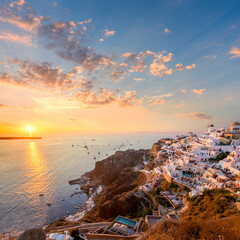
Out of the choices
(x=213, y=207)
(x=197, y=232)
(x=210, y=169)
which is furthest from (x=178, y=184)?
(x=197, y=232)

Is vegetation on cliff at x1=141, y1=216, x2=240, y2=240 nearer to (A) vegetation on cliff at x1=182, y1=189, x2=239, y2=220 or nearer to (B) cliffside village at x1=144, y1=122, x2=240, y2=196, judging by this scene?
(A) vegetation on cliff at x1=182, y1=189, x2=239, y2=220

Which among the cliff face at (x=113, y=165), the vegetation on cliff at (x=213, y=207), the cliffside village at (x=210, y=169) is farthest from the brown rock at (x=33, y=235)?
the cliff face at (x=113, y=165)

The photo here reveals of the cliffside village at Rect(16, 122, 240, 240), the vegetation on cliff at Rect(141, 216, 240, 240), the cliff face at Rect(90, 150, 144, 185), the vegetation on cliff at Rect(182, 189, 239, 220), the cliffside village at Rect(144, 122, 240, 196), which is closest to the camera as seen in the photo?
the vegetation on cliff at Rect(141, 216, 240, 240)

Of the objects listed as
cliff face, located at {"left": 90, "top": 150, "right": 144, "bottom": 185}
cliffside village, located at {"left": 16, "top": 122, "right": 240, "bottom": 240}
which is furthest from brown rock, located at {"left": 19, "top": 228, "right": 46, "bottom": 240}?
cliff face, located at {"left": 90, "top": 150, "right": 144, "bottom": 185}

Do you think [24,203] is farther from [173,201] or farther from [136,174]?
[173,201]

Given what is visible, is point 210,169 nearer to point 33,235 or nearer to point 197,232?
point 197,232

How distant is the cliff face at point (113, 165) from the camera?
40900 mm

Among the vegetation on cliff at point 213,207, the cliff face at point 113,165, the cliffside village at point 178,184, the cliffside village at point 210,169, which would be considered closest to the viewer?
the vegetation on cliff at point 213,207

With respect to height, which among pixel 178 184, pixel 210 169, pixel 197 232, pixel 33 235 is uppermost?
pixel 33 235

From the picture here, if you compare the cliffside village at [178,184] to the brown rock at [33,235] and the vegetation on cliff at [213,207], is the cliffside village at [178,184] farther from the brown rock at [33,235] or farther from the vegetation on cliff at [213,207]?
the brown rock at [33,235]

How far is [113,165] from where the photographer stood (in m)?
48.3

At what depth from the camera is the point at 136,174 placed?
121ft

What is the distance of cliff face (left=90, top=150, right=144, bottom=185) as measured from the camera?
134 feet

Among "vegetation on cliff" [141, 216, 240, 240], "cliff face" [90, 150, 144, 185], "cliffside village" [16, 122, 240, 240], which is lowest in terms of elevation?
"cliff face" [90, 150, 144, 185]
